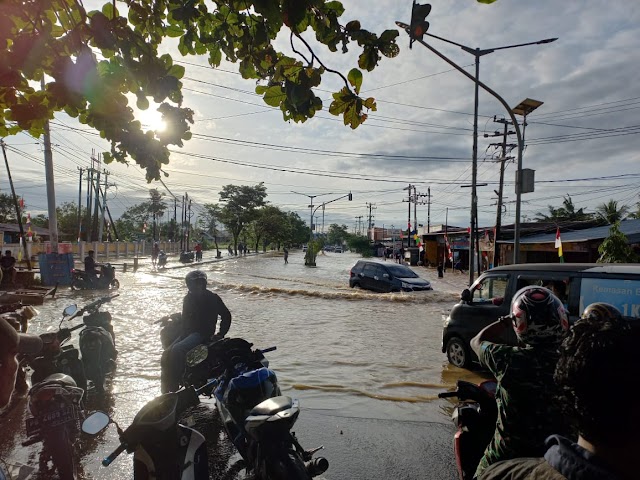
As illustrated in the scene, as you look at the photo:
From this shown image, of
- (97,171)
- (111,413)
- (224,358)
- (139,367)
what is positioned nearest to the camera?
(224,358)

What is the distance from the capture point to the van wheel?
7004 millimetres

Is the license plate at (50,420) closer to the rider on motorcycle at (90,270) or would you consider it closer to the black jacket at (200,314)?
the black jacket at (200,314)

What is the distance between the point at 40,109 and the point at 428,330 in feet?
31.7

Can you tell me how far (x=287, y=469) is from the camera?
248 cm

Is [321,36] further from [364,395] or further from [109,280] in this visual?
[109,280]

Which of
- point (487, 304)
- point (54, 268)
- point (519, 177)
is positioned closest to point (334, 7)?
point (487, 304)

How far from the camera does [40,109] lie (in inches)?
123

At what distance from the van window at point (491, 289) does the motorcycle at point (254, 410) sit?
4.44 m

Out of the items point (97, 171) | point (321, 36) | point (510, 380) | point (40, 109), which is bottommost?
point (510, 380)

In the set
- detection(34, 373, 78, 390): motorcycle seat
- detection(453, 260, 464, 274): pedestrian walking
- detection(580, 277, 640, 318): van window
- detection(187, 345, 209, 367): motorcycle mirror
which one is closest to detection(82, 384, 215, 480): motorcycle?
detection(34, 373, 78, 390): motorcycle seat

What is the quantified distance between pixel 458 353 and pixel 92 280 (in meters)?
14.7

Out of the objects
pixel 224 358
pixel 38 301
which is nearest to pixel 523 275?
pixel 224 358

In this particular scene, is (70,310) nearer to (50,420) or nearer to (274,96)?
(50,420)

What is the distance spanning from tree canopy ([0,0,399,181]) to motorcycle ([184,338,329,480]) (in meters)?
1.73
